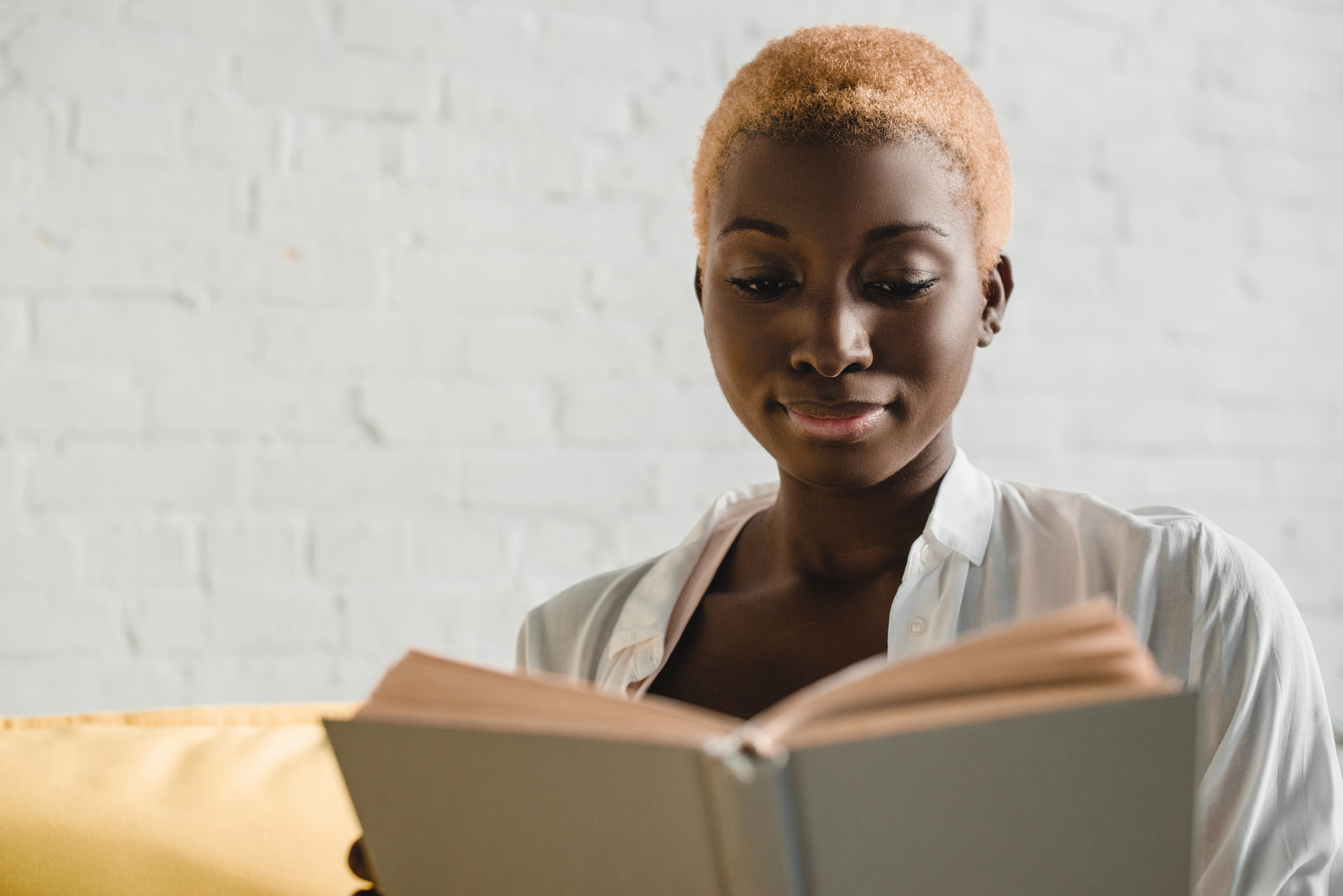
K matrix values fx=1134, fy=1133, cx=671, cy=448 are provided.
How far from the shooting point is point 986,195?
32.2 inches

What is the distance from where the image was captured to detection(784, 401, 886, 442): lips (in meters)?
0.76

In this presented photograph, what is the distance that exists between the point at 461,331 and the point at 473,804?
944 mm

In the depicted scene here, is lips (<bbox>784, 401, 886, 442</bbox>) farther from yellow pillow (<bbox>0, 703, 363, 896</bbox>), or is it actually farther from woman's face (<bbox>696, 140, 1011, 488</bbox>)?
yellow pillow (<bbox>0, 703, 363, 896</bbox>)

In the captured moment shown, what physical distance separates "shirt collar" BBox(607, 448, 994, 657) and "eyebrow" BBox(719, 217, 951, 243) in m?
0.21

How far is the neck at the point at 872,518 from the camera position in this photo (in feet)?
2.90

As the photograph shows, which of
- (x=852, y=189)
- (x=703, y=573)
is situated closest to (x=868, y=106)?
(x=852, y=189)

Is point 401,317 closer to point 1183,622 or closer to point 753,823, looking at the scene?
point 1183,622

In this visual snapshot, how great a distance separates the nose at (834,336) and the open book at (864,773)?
344 millimetres

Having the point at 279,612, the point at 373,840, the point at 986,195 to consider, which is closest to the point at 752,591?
the point at 986,195

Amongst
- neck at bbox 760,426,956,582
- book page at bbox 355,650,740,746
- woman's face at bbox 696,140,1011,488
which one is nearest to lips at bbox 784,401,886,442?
woman's face at bbox 696,140,1011,488

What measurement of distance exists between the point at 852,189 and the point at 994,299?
0.58 ft

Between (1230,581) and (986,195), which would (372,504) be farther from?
(1230,581)

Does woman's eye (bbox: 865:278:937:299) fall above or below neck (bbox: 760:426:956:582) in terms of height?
above

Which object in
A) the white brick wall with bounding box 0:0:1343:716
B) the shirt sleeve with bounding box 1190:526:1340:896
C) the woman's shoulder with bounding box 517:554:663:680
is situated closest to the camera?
the shirt sleeve with bounding box 1190:526:1340:896
